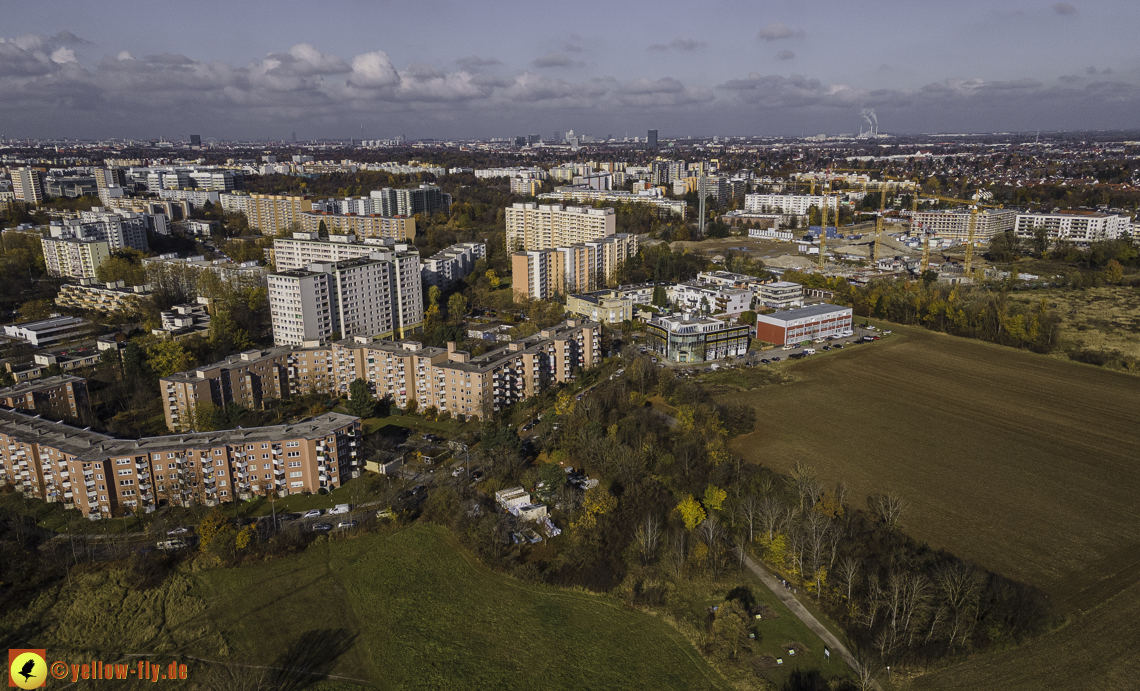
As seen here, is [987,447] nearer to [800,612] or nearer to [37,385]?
[800,612]

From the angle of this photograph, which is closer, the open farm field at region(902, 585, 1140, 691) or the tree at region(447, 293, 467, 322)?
the open farm field at region(902, 585, 1140, 691)

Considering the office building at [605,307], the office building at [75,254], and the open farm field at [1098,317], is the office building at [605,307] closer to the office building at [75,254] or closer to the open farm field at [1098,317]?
the open farm field at [1098,317]

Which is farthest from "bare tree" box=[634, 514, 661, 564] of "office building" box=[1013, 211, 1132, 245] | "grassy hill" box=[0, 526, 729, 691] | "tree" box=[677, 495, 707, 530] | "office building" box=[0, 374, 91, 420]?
"office building" box=[1013, 211, 1132, 245]

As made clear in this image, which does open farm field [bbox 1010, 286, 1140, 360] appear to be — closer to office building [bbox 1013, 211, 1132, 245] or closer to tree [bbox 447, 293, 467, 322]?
office building [bbox 1013, 211, 1132, 245]

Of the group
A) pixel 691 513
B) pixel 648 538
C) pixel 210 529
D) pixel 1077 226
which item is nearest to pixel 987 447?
pixel 691 513

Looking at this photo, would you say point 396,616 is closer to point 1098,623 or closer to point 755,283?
point 1098,623

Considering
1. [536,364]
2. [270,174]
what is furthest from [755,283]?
[270,174]
